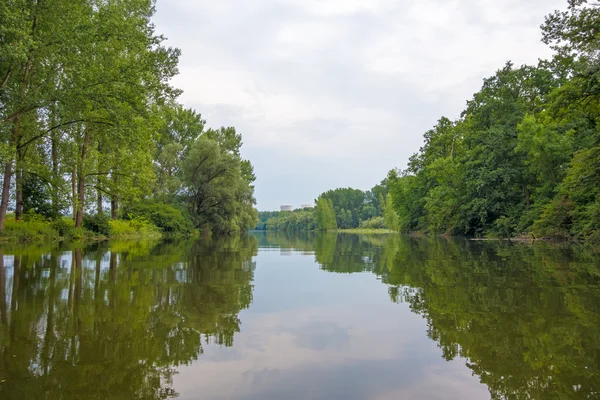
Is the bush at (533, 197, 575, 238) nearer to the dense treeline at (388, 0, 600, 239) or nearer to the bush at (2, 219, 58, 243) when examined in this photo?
the dense treeline at (388, 0, 600, 239)

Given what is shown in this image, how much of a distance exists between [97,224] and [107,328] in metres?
23.5

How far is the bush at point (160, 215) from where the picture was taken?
35.7 m

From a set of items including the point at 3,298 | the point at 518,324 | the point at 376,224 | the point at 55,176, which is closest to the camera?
the point at 518,324

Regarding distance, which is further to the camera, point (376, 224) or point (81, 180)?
point (376, 224)

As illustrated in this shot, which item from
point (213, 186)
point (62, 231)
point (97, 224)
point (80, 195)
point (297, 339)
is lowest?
point (297, 339)

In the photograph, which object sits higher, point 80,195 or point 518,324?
point 80,195

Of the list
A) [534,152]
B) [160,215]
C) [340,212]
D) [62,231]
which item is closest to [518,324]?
[62,231]

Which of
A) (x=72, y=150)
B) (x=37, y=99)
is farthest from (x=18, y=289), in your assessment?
(x=72, y=150)

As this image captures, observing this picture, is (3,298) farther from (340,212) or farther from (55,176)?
(340,212)

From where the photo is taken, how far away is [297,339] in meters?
4.52

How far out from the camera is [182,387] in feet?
10.3

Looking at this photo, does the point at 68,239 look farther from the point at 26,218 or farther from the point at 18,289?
the point at 18,289

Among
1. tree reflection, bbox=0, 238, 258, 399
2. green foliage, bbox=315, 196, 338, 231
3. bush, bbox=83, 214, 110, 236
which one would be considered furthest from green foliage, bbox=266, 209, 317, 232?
tree reflection, bbox=0, 238, 258, 399

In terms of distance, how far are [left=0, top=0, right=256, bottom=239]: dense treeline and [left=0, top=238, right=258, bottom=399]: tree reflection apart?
35.6ft
